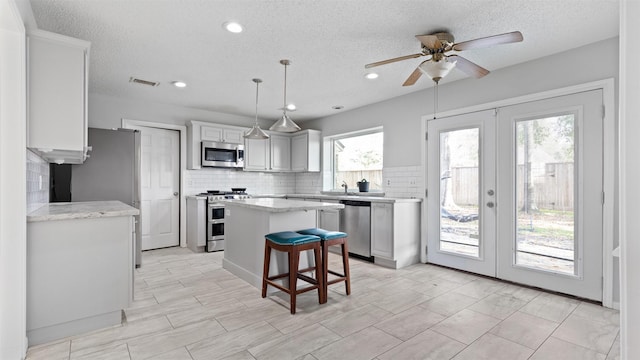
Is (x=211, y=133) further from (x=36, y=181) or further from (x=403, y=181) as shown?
(x=403, y=181)

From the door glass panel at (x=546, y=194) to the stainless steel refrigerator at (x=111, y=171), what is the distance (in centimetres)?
434

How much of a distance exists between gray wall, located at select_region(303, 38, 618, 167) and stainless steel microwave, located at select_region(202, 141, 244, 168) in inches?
67.9

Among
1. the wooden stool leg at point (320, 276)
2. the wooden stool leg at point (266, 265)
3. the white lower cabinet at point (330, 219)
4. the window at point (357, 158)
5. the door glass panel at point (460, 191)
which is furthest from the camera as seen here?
the window at point (357, 158)

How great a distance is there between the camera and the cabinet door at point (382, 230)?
4121 mm

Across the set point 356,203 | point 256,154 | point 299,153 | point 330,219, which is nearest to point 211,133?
point 256,154

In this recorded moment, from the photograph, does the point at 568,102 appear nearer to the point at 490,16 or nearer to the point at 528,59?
the point at 528,59

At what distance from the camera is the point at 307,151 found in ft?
20.1

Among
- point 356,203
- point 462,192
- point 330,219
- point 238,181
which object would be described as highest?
point 238,181

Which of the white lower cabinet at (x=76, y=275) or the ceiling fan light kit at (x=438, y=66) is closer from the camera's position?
the white lower cabinet at (x=76, y=275)

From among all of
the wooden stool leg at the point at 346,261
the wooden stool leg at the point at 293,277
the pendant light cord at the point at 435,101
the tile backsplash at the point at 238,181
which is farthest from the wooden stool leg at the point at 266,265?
the tile backsplash at the point at 238,181

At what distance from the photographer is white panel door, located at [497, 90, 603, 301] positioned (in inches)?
117

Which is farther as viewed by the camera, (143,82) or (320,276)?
(143,82)

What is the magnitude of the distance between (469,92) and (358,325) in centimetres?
304

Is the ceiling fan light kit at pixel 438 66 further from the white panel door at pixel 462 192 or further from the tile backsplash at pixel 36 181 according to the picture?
the tile backsplash at pixel 36 181
